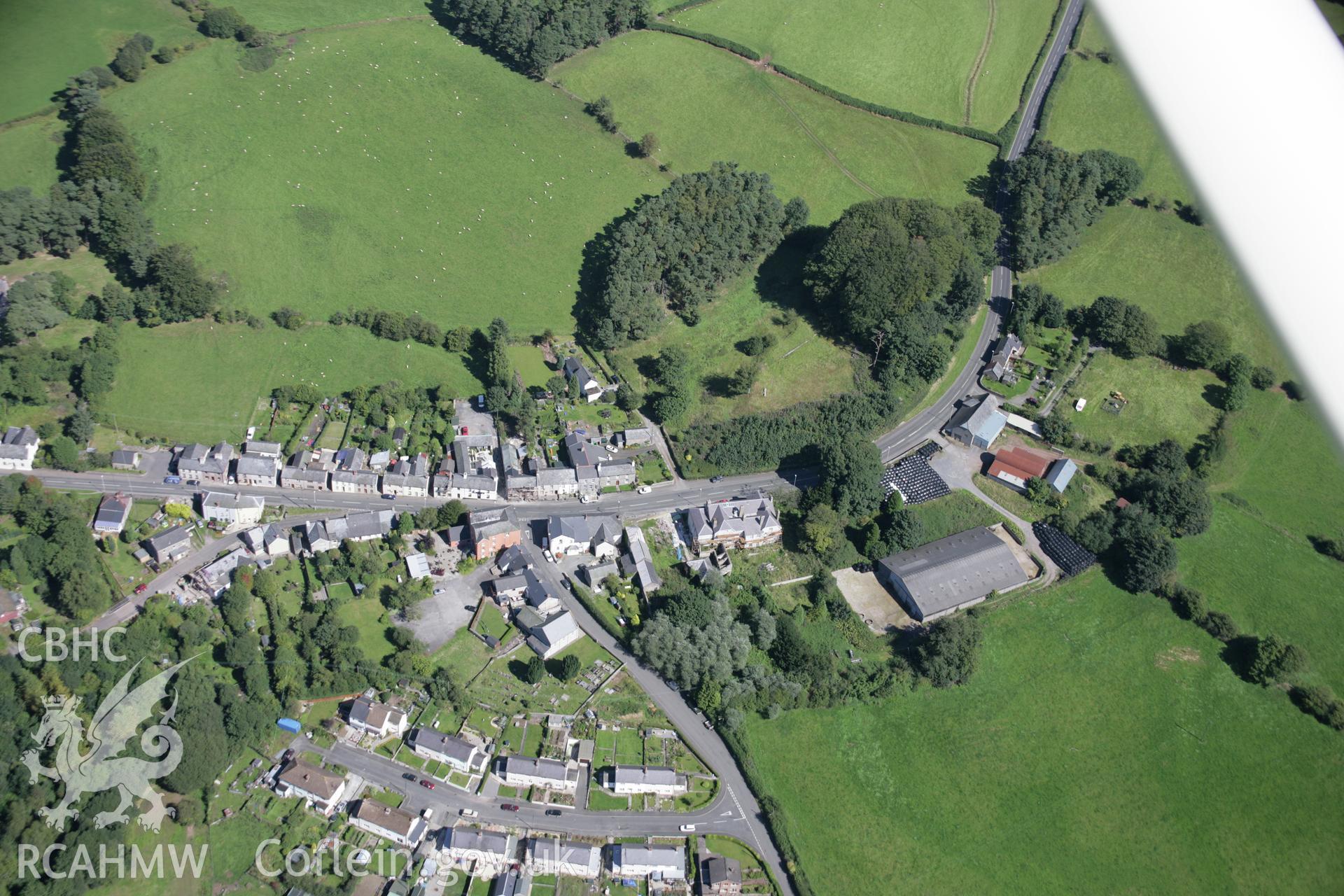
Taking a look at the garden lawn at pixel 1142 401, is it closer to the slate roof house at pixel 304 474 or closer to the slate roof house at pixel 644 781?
the slate roof house at pixel 644 781

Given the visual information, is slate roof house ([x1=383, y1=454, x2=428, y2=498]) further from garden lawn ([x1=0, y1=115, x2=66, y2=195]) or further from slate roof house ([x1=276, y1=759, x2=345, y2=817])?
garden lawn ([x1=0, y1=115, x2=66, y2=195])

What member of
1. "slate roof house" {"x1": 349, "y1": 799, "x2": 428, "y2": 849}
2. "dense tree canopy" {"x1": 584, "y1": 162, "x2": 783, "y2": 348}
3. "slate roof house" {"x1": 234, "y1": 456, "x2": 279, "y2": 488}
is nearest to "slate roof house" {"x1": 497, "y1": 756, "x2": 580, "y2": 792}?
"slate roof house" {"x1": 349, "y1": 799, "x2": 428, "y2": 849}

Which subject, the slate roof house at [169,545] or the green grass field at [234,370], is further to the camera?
the green grass field at [234,370]

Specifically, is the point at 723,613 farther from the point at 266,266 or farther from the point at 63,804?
the point at 266,266

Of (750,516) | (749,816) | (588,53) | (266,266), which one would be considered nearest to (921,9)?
(588,53)

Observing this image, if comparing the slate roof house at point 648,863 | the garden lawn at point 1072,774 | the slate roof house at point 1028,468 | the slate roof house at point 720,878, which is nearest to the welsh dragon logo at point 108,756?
the slate roof house at point 648,863

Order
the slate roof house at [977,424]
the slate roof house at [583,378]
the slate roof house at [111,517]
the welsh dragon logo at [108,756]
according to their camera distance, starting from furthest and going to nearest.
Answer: the slate roof house at [583,378] < the slate roof house at [977,424] < the slate roof house at [111,517] < the welsh dragon logo at [108,756]
